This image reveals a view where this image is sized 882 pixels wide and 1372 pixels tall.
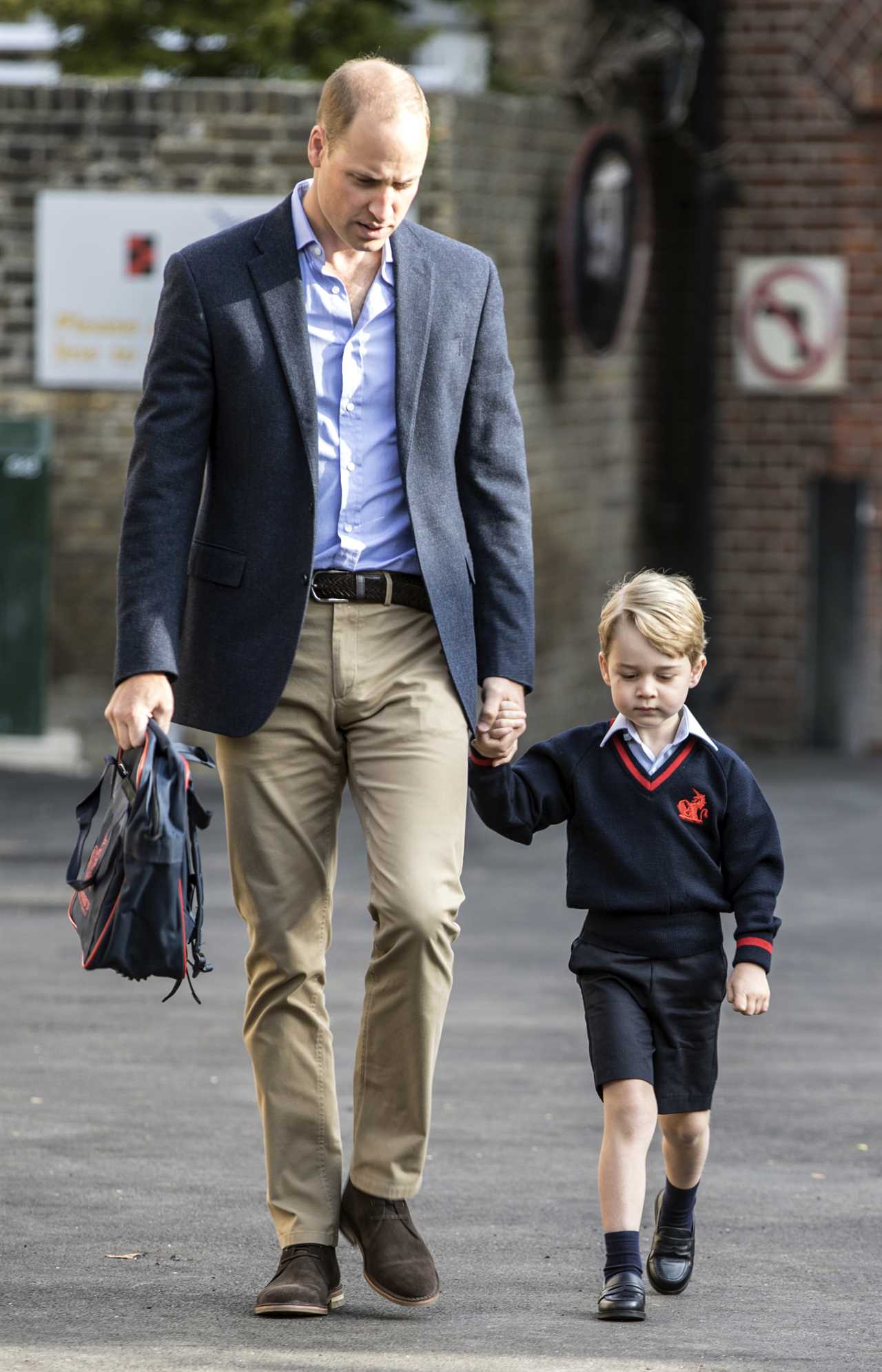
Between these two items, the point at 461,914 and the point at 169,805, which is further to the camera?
the point at 461,914

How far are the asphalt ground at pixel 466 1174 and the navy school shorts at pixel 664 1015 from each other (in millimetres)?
419

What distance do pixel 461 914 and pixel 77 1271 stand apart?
168 inches

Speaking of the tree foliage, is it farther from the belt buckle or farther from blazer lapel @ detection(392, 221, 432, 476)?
the belt buckle

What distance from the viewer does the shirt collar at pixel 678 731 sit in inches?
177

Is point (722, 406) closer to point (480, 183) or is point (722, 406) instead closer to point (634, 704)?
point (480, 183)

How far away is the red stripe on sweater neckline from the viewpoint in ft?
14.6

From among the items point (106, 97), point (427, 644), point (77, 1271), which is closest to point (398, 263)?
point (427, 644)

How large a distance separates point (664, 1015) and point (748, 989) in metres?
0.17

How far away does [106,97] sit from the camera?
11.3 metres

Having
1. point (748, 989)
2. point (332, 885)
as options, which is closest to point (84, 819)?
point (332, 885)

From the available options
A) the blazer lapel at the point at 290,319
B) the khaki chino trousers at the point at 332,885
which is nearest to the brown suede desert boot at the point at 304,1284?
the khaki chino trousers at the point at 332,885

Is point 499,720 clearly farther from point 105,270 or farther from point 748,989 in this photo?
point 105,270

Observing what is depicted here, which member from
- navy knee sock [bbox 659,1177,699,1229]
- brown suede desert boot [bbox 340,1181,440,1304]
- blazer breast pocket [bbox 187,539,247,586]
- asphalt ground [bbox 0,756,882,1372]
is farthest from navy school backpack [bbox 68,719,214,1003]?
navy knee sock [bbox 659,1177,699,1229]

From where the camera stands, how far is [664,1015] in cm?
441
